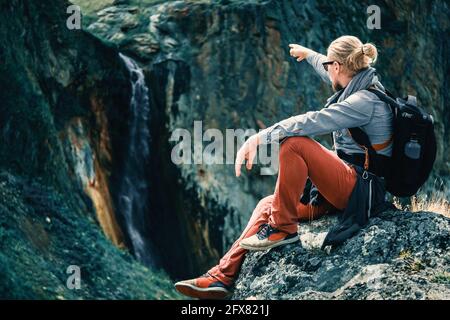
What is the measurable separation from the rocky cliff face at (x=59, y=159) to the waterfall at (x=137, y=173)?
21cm

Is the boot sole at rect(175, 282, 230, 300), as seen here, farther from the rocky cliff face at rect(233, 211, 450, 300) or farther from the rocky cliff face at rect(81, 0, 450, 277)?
the rocky cliff face at rect(81, 0, 450, 277)

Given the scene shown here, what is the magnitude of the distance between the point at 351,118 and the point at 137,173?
843cm

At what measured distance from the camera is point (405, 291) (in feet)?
20.9

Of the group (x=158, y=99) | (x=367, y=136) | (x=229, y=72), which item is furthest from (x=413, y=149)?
(x=229, y=72)

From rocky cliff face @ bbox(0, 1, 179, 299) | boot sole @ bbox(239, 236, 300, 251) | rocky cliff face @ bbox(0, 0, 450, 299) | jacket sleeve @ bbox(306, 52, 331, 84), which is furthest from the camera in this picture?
rocky cliff face @ bbox(0, 0, 450, 299)

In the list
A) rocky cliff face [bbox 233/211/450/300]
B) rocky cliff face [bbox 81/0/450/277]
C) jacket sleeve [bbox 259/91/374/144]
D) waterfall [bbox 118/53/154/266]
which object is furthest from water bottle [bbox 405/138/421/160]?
rocky cliff face [bbox 81/0/450/277]

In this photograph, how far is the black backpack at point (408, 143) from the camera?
6598mm

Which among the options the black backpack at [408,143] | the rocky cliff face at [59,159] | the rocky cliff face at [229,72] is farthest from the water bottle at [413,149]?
the rocky cliff face at [229,72]

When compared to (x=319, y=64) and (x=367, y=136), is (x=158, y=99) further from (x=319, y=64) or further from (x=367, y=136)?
(x=367, y=136)

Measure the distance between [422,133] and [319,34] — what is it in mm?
9697

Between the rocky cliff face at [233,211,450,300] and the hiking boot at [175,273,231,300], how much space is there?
0.50 feet

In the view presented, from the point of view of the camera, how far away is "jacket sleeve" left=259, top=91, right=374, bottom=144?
6547 millimetres

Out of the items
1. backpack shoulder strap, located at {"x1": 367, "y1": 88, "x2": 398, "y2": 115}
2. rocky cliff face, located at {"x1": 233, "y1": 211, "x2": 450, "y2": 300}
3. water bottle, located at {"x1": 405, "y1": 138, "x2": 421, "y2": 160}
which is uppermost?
backpack shoulder strap, located at {"x1": 367, "y1": 88, "x2": 398, "y2": 115}

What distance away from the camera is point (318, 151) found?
262 inches
